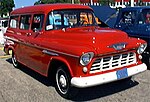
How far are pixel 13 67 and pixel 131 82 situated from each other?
4124 mm

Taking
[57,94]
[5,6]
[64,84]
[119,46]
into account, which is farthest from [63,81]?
[5,6]

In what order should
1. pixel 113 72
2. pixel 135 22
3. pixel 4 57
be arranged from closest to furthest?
pixel 113 72 < pixel 135 22 < pixel 4 57

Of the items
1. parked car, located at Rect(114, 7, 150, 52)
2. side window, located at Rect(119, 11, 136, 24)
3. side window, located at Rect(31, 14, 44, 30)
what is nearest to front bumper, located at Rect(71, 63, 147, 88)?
side window, located at Rect(31, 14, 44, 30)

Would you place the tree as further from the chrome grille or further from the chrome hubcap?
the chrome grille

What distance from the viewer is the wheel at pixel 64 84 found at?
555cm

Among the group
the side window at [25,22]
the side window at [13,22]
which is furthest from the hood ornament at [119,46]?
the side window at [13,22]

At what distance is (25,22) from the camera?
7711 millimetres

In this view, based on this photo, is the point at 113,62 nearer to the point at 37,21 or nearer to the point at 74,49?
the point at 74,49

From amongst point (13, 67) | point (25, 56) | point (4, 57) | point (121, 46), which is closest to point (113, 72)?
point (121, 46)

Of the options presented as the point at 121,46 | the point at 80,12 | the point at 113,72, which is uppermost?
the point at 80,12

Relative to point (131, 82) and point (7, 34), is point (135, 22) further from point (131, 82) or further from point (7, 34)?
point (7, 34)

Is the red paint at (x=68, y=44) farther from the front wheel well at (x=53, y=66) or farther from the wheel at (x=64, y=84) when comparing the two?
the wheel at (x=64, y=84)

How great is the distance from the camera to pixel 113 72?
542cm

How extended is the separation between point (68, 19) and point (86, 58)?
1.77m
